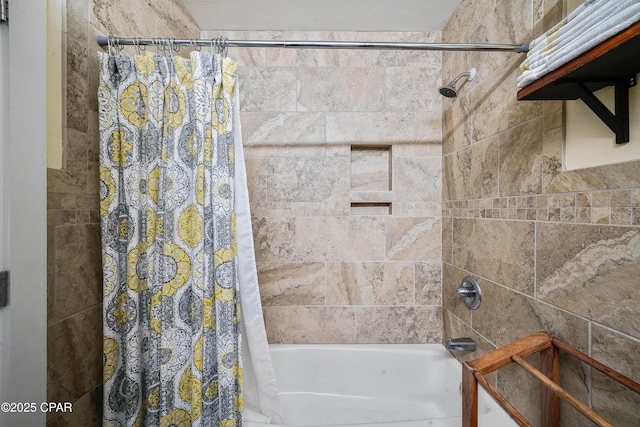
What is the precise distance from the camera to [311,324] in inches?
64.3

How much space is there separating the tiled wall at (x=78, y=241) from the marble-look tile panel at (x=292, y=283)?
0.81 m

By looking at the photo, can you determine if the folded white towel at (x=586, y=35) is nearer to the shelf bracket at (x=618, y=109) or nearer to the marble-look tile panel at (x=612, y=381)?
the shelf bracket at (x=618, y=109)

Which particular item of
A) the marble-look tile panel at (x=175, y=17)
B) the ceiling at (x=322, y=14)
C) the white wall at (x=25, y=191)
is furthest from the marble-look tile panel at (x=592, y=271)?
the marble-look tile panel at (x=175, y=17)

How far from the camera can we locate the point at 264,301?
163cm

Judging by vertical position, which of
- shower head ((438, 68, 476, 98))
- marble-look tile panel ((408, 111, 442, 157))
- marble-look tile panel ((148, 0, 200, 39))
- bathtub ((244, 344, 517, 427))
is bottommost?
bathtub ((244, 344, 517, 427))

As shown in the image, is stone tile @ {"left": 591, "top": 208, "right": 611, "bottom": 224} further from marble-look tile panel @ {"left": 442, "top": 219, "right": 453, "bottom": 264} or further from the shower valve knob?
marble-look tile panel @ {"left": 442, "top": 219, "right": 453, "bottom": 264}

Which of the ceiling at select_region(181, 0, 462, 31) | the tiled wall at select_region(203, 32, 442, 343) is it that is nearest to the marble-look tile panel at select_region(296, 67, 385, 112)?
the tiled wall at select_region(203, 32, 442, 343)

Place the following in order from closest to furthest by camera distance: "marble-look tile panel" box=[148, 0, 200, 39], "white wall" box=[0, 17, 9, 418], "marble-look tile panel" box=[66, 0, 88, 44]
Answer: "white wall" box=[0, 17, 9, 418]
"marble-look tile panel" box=[66, 0, 88, 44]
"marble-look tile panel" box=[148, 0, 200, 39]

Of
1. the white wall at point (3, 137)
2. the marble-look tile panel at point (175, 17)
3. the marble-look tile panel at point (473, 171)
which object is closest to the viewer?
the white wall at point (3, 137)

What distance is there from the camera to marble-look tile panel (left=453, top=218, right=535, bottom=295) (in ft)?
3.12

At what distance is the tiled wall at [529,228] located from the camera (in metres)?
0.65

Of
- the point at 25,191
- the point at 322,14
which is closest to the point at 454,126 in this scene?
the point at 322,14

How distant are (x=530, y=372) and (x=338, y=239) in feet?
3.59

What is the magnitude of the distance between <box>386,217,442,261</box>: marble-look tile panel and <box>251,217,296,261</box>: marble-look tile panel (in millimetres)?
596
